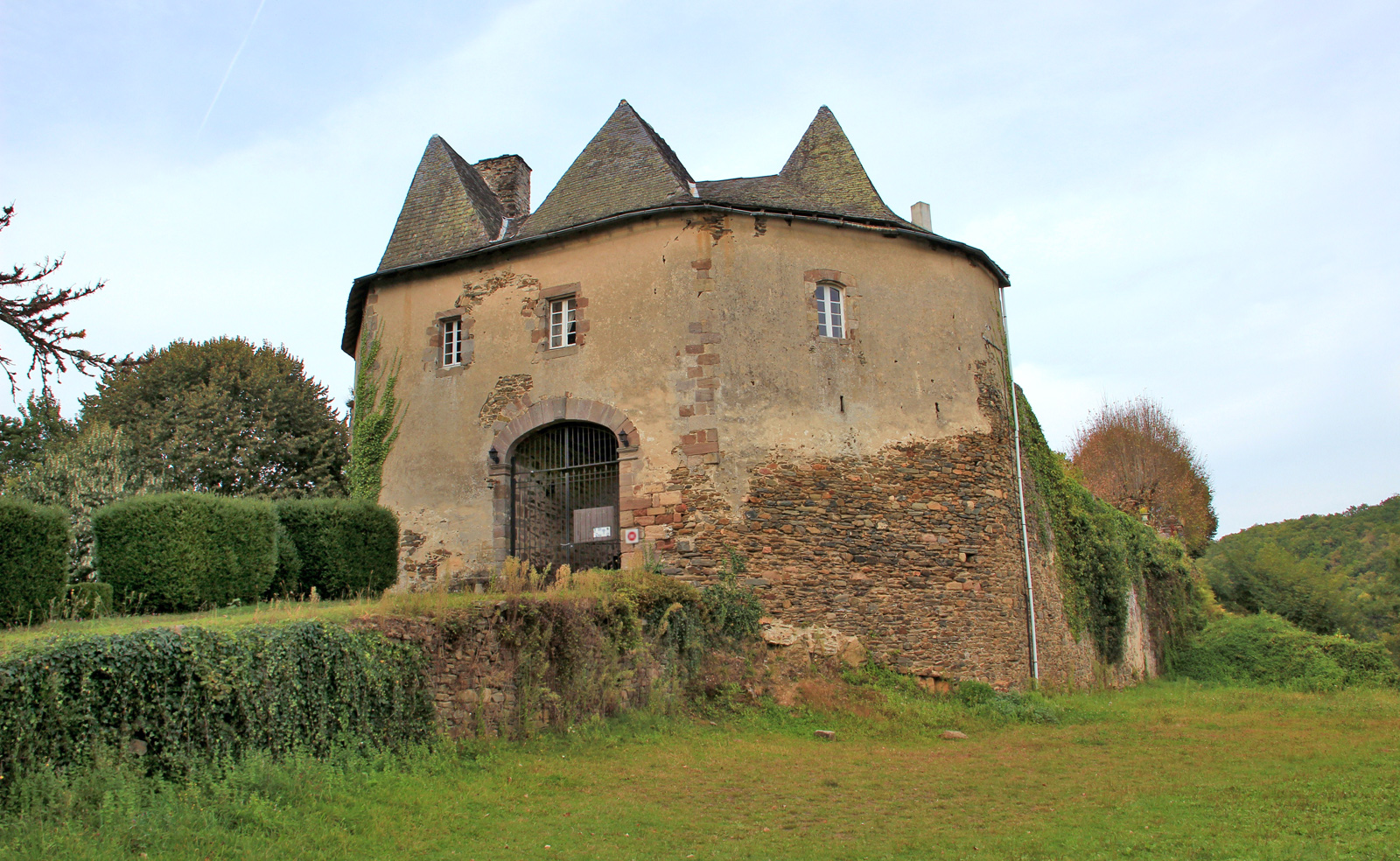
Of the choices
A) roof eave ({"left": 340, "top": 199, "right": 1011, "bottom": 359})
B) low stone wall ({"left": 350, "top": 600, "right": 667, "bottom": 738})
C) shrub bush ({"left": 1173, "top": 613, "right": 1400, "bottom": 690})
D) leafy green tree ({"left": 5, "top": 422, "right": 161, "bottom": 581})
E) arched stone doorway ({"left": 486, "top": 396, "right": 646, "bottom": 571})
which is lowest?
shrub bush ({"left": 1173, "top": 613, "right": 1400, "bottom": 690})

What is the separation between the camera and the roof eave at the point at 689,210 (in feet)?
49.4

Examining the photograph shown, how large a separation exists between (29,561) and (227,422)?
659 inches

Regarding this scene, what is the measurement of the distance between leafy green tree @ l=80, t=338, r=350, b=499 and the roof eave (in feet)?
33.9

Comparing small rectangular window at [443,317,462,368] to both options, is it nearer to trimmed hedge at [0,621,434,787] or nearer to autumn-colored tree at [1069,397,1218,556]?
trimmed hedge at [0,621,434,787]

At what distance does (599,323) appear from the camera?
15344 mm

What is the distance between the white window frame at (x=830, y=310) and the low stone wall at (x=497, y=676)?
644 cm

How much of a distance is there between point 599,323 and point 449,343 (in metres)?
2.85

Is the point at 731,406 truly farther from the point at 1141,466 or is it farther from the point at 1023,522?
the point at 1141,466

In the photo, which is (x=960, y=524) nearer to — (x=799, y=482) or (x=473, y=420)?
(x=799, y=482)

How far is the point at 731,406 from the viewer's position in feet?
47.3

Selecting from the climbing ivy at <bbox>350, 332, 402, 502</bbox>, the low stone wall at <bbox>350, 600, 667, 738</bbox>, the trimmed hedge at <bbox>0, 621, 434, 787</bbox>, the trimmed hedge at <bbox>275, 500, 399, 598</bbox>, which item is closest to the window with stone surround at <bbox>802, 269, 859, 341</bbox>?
the low stone wall at <bbox>350, 600, 667, 738</bbox>

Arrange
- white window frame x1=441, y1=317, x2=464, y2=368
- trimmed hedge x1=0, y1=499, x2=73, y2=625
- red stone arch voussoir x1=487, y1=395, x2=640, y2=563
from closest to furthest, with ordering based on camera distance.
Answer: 1. trimmed hedge x1=0, y1=499, x2=73, y2=625
2. red stone arch voussoir x1=487, y1=395, x2=640, y2=563
3. white window frame x1=441, y1=317, x2=464, y2=368

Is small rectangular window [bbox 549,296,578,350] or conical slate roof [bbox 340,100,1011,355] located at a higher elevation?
conical slate roof [bbox 340,100,1011,355]

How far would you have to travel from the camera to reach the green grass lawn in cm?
639
